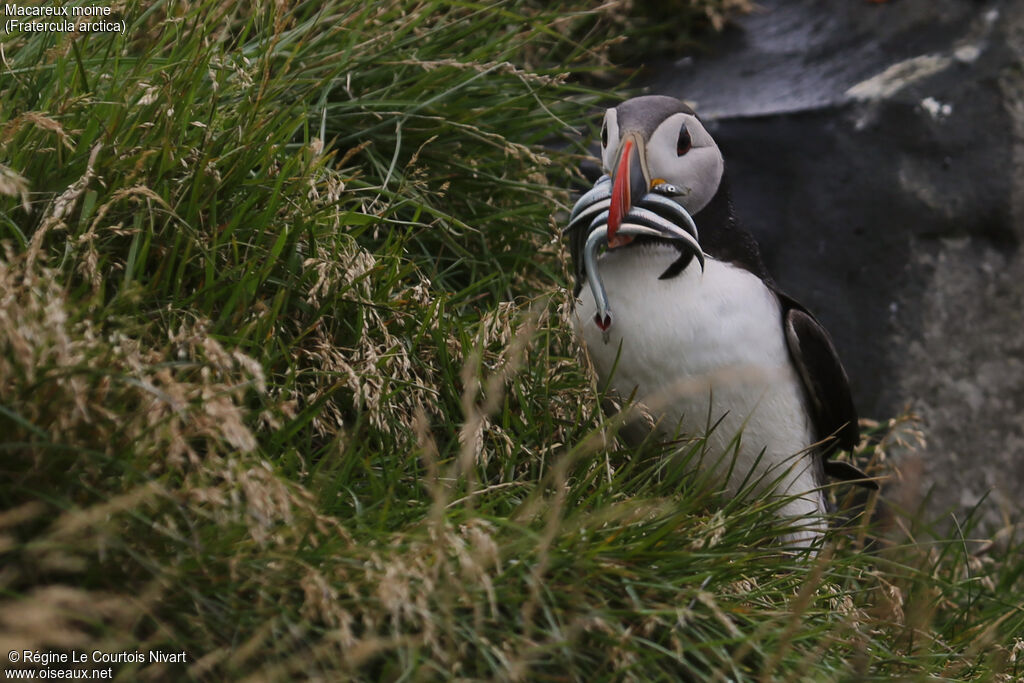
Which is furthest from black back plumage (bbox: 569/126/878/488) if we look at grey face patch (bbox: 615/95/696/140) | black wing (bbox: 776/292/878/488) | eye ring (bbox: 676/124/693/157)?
grey face patch (bbox: 615/95/696/140)

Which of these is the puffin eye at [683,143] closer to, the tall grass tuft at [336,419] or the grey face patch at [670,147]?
the grey face patch at [670,147]

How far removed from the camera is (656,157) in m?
2.85

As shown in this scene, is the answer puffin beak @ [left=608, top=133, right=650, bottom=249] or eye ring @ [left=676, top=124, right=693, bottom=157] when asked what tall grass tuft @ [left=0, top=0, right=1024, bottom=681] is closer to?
puffin beak @ [left=608, top=133, right=650, bottom=249]

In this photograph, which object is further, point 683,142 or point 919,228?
point 919,228

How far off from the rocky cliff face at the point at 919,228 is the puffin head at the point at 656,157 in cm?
147

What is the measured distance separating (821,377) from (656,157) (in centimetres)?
79

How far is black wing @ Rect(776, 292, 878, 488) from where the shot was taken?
295 cm

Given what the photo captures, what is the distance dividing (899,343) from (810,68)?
4.28 ft

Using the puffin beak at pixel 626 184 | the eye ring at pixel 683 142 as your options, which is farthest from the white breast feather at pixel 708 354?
the eye ring at pixel 683 142

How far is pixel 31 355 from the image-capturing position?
177cm

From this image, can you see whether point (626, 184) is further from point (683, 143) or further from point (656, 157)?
point (683, 143)

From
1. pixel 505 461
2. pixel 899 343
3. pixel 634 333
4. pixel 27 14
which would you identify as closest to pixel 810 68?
pixel 899 343

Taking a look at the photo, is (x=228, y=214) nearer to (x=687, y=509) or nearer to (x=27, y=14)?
(x=27, y=14)

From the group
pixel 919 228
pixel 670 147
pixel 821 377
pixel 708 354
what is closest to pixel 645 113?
pixel 670 147
